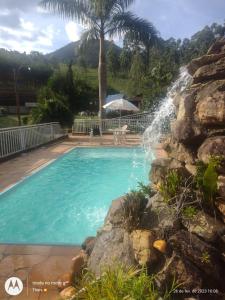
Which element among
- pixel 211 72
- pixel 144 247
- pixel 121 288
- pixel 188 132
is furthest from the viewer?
pixel 211 72

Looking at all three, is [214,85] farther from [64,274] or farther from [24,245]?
[24,245]

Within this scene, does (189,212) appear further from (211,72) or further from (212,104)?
(211,72)

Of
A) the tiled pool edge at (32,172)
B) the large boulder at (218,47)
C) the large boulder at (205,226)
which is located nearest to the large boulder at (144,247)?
the large boulder at (205,226)

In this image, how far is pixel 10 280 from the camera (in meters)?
3.63

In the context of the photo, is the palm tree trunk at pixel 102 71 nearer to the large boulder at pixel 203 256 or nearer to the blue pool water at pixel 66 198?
the blue pool water at pixel 66 198

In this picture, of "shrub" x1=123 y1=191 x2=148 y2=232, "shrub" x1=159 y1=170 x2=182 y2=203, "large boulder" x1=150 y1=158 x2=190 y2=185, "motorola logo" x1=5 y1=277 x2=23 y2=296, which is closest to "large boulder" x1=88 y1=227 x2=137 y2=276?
"shrub" x1=123 y1=191 x2=148 y2=232

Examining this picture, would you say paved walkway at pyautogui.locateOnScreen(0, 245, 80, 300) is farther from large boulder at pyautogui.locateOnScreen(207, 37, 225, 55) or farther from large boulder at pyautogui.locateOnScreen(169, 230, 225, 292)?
large boulder at pyautogui.locateOnScreen(207, 37, 225, 55)

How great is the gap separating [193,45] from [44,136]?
31.1 meters

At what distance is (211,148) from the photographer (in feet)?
12.7

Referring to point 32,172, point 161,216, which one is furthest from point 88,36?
point 161,216

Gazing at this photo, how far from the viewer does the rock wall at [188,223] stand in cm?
321

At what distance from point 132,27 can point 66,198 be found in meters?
13.5

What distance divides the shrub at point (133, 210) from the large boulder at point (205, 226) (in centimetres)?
55

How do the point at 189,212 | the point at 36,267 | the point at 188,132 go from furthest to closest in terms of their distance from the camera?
the point at 188,132
the point at 36,267
the point at 189,212
